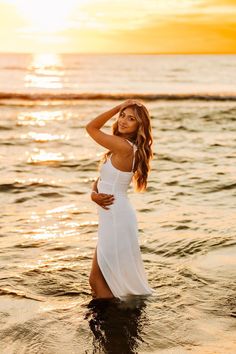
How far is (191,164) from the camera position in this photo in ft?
51.6

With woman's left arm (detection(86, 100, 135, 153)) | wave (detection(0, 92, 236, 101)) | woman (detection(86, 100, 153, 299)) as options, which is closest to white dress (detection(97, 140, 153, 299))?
woman (detection(86, 100, 153, 299))

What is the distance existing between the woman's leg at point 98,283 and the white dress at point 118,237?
71 mm

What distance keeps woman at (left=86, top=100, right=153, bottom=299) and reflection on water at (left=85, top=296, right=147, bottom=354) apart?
0.44ft

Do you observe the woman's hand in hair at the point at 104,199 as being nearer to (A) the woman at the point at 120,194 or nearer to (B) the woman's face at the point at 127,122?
(A) the woman at the point at 120,194

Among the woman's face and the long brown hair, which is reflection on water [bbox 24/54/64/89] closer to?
the long brown hair

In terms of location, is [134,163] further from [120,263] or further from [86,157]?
[86,157]

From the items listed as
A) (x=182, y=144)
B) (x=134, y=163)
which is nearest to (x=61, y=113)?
(x=182, y=144)

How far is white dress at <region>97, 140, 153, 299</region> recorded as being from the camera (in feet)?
20.6

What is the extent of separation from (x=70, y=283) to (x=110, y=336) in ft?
5.47

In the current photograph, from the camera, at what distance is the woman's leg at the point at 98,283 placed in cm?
649

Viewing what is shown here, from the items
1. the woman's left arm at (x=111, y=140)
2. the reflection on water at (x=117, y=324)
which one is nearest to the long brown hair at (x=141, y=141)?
the woman's left arm at (x=111, y=140)

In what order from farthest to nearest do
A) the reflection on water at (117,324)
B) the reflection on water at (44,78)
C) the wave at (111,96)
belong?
1. the reflection on water at (44,78)
2. the wave at (111,96)
3. the reflection on water at (117,324)

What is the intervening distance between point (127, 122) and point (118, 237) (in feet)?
3.95

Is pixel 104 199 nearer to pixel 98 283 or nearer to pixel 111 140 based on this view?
pixel 111 140
